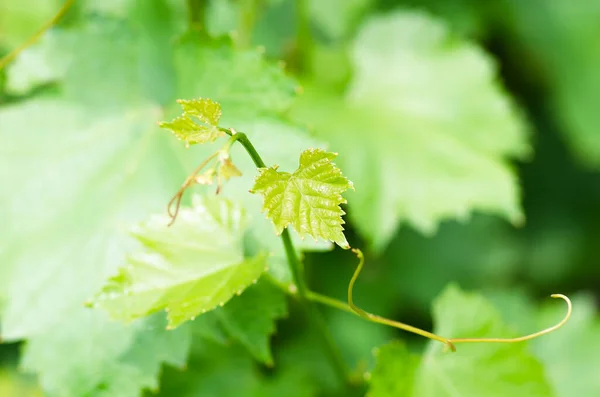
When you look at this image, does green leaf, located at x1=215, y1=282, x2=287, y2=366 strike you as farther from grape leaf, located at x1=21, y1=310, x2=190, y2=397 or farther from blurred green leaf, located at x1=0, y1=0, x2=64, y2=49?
blurred green leaf, located at x1=0, y1=0, x2=64, y2=49

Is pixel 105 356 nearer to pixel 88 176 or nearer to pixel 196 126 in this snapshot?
pixel 88 176

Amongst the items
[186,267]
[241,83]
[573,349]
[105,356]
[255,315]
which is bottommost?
[573,349]

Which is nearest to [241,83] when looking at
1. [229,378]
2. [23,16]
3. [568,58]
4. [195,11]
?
[195,11]

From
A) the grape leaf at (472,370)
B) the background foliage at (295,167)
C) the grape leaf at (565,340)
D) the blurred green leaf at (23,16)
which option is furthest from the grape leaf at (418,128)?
the blurred green leaf at (23,16)

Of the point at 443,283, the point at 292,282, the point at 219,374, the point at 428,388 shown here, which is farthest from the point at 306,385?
the point at 443,283

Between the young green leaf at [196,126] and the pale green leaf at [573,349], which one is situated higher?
the young green leaf at [196,126]

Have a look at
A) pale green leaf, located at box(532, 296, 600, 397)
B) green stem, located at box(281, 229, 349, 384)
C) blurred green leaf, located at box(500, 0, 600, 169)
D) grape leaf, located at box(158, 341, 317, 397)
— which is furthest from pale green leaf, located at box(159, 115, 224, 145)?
blurred green leaf, located at box(500, 0, 600, 169)

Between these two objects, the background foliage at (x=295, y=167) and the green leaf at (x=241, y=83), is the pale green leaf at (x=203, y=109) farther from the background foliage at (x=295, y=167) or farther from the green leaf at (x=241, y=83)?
the green leaf at (x=241, y=83)
